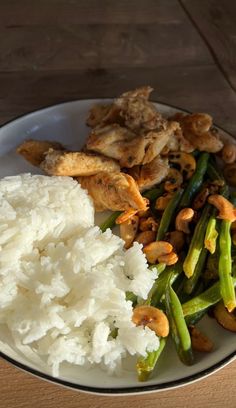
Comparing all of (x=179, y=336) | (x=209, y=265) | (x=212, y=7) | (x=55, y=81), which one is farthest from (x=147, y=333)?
Answer: (x=212, y=7)

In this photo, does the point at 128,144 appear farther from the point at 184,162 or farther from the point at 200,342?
the point at 200,342

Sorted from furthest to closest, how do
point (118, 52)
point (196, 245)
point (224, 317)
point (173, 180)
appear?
point (118, 52), point (173, 180), point (196, 245), point (224, 317)

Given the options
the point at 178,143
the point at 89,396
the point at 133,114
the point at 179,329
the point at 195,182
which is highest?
the point at 133,114

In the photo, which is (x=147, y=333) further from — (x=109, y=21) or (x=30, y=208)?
(x=109, y=21)

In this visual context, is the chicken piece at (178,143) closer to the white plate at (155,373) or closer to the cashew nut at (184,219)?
the cashew nut at (184,219)

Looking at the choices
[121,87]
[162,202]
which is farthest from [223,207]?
[121,87]

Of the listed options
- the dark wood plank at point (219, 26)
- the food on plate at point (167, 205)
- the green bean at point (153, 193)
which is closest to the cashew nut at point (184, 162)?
the food on plate at point (167, 205)
